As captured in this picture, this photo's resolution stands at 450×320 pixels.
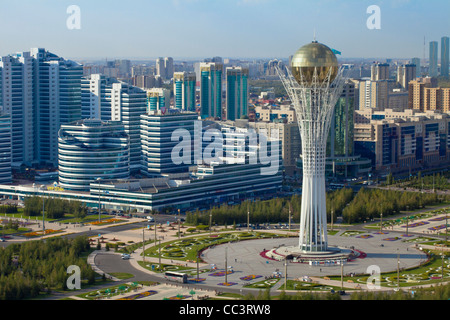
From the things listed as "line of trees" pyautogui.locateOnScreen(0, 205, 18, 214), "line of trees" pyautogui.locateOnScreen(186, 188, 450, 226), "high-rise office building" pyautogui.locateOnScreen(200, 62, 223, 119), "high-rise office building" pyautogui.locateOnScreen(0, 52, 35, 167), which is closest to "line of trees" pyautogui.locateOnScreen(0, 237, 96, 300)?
"line of trees" pyautogui.locateOnScreen(186, 188, 450, 226)

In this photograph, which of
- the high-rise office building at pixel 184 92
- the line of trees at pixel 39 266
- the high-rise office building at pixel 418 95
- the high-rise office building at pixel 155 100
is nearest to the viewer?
the line of trees at pixel 39 266

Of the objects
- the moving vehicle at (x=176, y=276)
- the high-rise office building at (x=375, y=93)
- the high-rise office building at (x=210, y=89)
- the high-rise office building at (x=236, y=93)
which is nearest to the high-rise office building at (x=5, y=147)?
the moving vehicle at (x=176, y=276)

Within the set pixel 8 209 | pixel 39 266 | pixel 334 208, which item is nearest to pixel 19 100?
pixel 8 209

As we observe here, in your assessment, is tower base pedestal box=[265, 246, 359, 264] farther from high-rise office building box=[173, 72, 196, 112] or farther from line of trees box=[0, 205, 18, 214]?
high-rise office building box=[173, 72, 196, 112]

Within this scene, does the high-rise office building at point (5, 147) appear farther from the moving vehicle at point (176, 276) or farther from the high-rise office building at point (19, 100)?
the moving vehicle at point (176, 276)

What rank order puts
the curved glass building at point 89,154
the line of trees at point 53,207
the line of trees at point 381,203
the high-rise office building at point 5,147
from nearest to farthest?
the line of trees at point 381,203
the line of trees at point 53,207
the curved glass building at point 89,154
the high-rise office building at point 5,147

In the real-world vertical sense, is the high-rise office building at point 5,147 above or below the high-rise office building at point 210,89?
below

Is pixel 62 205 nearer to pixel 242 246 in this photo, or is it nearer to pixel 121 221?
pixel 121 221
